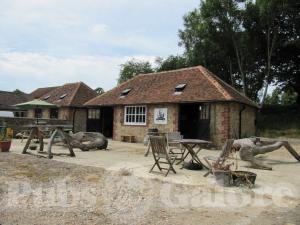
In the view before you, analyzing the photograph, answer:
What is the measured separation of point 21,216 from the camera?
5.00 meters

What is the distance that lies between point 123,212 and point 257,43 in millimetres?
30793

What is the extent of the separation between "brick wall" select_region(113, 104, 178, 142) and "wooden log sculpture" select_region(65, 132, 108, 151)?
17.9 feet

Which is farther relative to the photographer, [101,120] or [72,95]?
[72,95]

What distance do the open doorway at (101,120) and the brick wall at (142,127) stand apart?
10.1 ft

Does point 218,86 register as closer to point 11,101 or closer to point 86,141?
point 86,141

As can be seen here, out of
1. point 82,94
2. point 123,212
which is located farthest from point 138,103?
point 123,212

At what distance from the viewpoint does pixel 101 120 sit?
26688 mm

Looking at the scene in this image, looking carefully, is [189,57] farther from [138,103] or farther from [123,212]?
[123,212]

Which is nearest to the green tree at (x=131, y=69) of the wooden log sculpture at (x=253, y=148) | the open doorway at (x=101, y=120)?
the open doorway at (x=101, y=120)

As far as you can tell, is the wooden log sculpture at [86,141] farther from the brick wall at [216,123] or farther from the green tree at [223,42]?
the green tree at [223,42]

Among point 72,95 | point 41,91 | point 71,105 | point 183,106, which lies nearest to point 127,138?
point 183,106

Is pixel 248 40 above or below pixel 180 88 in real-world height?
above

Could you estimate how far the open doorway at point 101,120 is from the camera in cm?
2661

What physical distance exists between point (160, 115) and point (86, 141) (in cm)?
625
